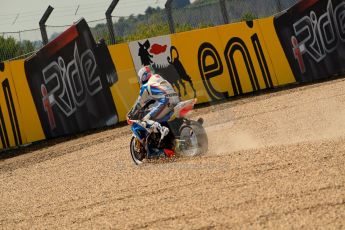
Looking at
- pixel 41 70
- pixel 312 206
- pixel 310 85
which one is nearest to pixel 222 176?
pixel 312 206

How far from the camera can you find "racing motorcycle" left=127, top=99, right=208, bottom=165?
10.8 m

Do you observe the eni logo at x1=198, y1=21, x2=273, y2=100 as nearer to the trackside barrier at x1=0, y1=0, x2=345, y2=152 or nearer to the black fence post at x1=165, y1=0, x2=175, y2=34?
the trackside barrier at x1=0, y1=0, x2=345, y2=152

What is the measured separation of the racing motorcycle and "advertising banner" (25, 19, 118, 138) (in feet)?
20.9

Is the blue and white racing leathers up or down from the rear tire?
up

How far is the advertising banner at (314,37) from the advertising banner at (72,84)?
587cm

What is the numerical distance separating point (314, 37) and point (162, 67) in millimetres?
5182

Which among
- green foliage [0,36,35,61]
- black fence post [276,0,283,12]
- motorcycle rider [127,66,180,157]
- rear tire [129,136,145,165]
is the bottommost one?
rear tire [129,136,145,165]

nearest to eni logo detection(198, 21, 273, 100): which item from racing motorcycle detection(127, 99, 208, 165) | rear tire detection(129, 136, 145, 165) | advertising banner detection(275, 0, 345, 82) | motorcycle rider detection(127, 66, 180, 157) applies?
advertising banner detection(275, 0, 345, 82)

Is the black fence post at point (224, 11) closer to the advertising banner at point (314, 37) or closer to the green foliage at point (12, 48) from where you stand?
the advertising banner at point (314, 37)

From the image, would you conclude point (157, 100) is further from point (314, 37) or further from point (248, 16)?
point (248, 16)

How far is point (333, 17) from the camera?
21703 mm

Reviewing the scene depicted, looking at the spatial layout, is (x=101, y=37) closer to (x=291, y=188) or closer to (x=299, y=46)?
(x=299, y=46)

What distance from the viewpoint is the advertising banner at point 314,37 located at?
21.0m

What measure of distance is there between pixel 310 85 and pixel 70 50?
7.16 metres
